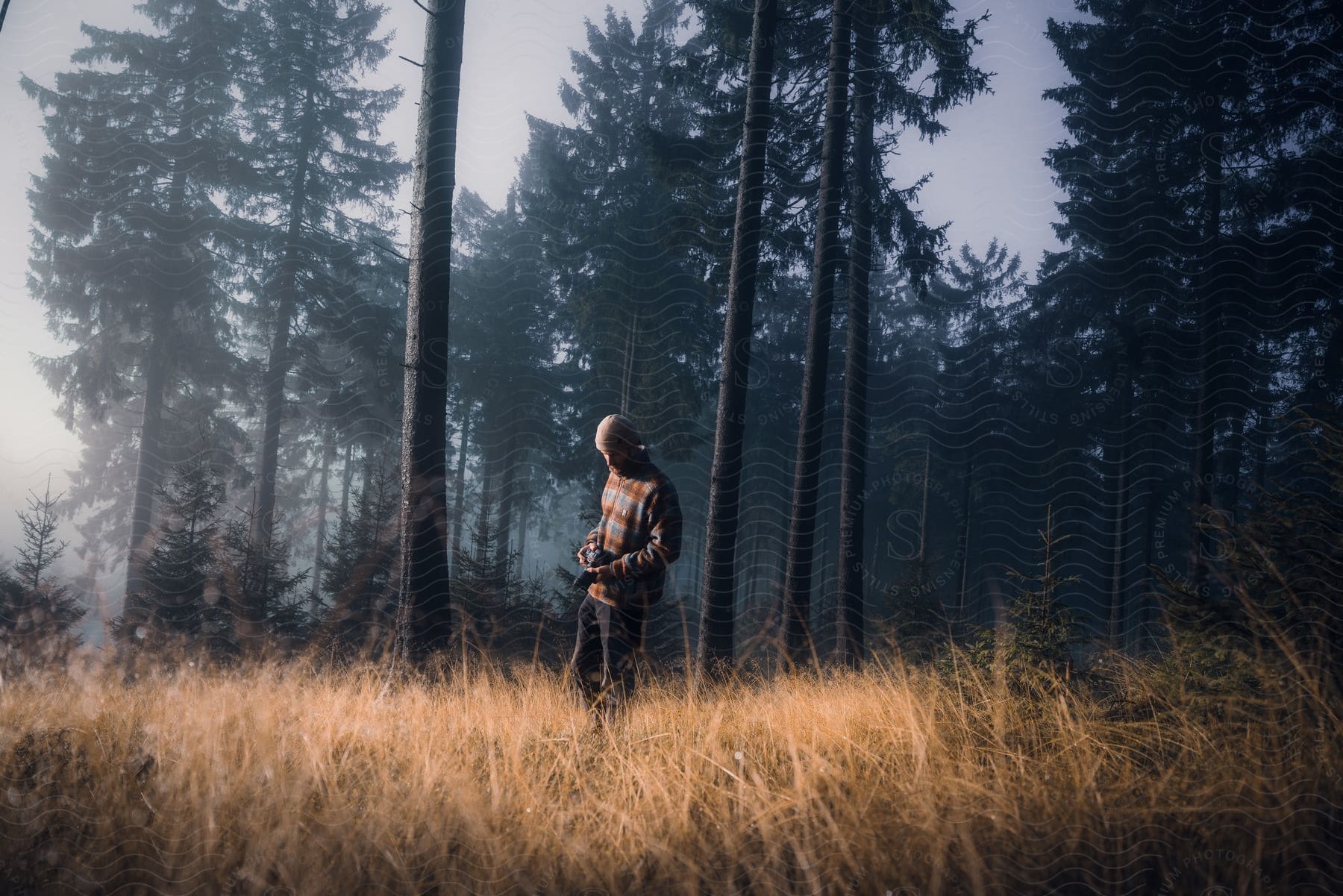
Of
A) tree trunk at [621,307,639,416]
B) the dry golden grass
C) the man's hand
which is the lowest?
the dry golden grass

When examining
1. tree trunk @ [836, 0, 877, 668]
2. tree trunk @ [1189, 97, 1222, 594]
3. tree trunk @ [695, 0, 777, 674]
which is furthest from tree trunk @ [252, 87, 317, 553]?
tree trunk @ [1189, 97, 1222, 594]

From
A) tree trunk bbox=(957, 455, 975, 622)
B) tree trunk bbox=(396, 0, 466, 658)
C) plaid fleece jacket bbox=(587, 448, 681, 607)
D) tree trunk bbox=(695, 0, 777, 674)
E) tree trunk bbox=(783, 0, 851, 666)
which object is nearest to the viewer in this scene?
plaid fleece jacket bbox=(587, 448, 681, 607)

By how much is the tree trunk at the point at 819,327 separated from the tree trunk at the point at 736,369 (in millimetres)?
1288

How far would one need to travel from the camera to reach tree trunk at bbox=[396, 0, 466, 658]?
5.39 metres

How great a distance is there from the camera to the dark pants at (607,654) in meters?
3.73

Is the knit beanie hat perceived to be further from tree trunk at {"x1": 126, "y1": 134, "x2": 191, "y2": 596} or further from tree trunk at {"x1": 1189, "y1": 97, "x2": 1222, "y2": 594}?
tree trunk at {"x1": 126, "y1": 134, "x2": 191, "y2": 596}

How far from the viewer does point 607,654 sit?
3.76 meters

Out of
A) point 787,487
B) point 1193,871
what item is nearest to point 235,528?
point 1193,871

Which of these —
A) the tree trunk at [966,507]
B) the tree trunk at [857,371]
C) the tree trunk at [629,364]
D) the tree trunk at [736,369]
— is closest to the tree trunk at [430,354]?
the tree trunk at [736,369]

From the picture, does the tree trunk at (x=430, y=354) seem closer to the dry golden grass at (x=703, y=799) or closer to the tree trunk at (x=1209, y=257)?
the dry golden grass at (x=703, y=799)

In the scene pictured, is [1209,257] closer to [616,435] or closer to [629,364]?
[629,364]

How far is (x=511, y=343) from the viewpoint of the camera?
18109mm

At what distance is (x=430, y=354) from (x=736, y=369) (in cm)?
327

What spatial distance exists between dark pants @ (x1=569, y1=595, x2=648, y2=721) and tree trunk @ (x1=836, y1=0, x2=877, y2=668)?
551cm
